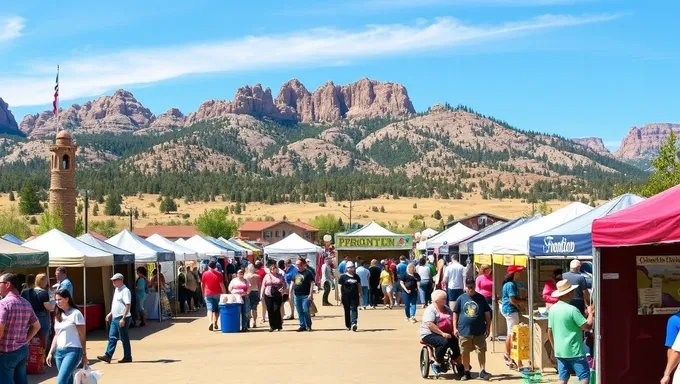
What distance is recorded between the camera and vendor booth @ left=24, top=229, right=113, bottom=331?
61.4 feet

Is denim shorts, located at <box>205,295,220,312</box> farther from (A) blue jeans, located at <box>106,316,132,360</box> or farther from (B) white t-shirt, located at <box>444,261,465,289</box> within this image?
(A) blue jeans, located at <box>106,316,132,360</box>

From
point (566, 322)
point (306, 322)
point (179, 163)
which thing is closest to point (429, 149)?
point (179, 163)

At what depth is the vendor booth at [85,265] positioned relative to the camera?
18719 millimetres

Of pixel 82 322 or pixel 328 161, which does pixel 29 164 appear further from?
pixel 82 322

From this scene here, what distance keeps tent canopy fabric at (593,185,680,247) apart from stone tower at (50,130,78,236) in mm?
60735

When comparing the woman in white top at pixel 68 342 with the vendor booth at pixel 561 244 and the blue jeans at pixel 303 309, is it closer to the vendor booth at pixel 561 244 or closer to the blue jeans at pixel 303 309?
the vendor booth at pixel 561 244

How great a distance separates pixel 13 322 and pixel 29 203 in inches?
4734

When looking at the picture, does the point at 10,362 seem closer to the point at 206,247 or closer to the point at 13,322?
the point at 13,322

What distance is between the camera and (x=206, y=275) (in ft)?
69.0

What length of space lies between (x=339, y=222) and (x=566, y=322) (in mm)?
108562

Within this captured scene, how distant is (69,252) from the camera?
62.0 feet

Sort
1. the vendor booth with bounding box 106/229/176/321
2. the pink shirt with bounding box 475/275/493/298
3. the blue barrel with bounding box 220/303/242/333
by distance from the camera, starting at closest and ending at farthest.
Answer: the pink shirt with bounding box 475/275/493/298 → the blue barrel with bounding box 220/303/242/333 → the vendor booth with bounding box 106/229/176/321

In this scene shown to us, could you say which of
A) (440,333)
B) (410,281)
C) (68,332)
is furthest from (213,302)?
(68,332)

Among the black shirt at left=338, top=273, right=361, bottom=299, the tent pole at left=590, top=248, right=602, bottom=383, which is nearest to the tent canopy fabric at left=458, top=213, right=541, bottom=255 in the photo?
the black shirt at left=338, top=273, right=361, bottom=299
